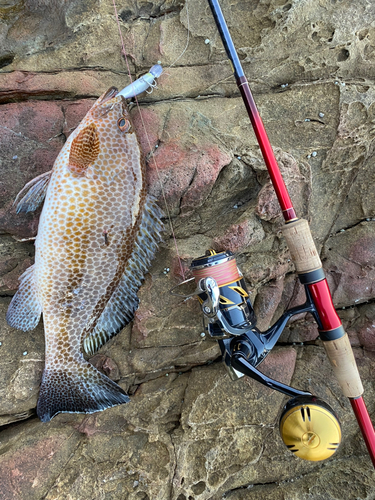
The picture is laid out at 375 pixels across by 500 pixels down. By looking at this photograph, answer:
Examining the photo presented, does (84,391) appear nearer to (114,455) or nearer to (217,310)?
(114,455)

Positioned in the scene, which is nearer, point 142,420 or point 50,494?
point 50,494

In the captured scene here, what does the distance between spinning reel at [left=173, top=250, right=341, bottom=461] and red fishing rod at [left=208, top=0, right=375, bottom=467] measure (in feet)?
0.32

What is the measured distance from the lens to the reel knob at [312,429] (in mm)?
2340

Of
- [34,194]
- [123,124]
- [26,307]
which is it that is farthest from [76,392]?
[123,124]

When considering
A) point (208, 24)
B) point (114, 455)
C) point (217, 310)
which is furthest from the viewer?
point (208, 24)

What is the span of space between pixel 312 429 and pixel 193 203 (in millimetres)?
1865

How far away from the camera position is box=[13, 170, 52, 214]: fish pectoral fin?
2816 mm

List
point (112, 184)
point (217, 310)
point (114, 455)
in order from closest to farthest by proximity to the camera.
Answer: point (217, 310) → point (112, 184) → point (114, 455)

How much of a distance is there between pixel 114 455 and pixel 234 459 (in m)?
1.02

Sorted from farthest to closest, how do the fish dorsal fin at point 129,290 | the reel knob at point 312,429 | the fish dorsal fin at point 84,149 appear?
1. the fish dorsal fin at point 129,290
2. the fish dorsal fin at point 84,149
3. the reel knob at point 312,429

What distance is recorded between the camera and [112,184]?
278 cm

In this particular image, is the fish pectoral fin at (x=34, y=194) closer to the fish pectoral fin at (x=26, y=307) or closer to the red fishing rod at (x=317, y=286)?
the fish pectoral fin at (x=26, y=307)

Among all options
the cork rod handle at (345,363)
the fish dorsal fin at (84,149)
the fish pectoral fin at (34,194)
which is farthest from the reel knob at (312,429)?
the fish pectoral fin at (34,194)

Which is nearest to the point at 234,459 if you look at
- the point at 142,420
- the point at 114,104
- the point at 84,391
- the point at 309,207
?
the point at 142,420
